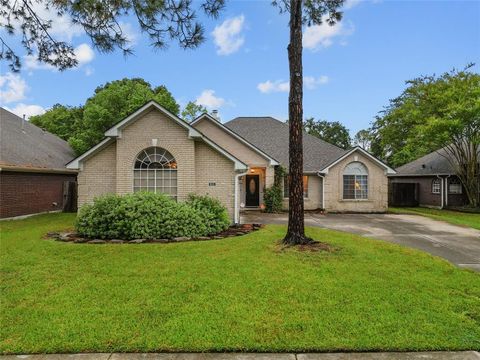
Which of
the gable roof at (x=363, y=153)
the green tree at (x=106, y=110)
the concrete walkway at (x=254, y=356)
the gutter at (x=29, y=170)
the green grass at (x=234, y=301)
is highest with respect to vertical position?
the green tree at (x=106, y=110)

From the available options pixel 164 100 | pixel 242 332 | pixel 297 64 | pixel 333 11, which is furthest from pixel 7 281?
pixel 164 100

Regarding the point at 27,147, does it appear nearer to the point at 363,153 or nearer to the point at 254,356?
the point at 254,356

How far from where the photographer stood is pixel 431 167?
81.8 ft

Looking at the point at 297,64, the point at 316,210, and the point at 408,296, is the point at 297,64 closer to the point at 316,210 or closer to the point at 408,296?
the point at 408,296

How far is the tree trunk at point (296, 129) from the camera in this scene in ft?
28.2

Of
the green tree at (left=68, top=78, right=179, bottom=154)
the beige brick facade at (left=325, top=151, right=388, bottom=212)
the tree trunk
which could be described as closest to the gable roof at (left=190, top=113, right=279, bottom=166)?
the beige brick facade at (left=325, top=151, right=388, bottom=212)

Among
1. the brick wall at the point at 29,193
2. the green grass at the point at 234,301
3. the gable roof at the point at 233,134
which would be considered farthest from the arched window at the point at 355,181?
the brick wall at the point at 29,193

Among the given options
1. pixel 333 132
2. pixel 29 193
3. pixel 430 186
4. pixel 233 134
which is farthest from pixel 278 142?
pixel 333 132

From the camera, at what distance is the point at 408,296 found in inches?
196

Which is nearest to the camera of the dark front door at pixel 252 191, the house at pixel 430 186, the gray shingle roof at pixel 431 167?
the dark front door at pixel 252 191

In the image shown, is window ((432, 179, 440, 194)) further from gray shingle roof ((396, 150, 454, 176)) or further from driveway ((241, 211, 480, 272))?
driveway ((241, 211, 480, 272))

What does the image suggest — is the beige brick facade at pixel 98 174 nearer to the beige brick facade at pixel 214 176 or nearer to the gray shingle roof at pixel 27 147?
the beige brick facade at pixel 214 176

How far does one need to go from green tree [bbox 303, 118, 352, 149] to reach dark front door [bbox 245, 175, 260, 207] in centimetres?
4169

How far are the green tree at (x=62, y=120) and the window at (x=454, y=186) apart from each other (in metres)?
37.5
